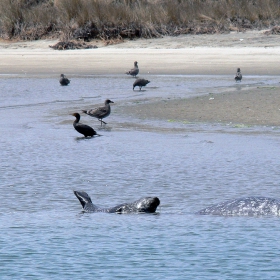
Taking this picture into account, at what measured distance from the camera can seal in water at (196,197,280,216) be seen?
763 centimetres

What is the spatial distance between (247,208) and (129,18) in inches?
926

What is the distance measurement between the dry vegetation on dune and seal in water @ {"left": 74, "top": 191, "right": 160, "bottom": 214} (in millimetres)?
21994

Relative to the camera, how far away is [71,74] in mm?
24469

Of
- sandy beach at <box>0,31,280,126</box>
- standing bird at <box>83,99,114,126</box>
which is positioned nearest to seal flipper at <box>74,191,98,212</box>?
standing bird at <box>83,99,114,126</box>

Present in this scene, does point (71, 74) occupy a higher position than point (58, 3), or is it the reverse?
point (58, 3)

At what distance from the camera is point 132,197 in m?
8.38

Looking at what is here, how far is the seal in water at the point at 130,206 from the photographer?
7.66 metres

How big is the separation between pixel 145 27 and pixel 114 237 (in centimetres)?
2326

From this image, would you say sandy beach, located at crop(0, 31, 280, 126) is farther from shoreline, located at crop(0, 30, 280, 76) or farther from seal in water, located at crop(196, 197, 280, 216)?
seal in water, located at crop(196, 197, 280, 216)

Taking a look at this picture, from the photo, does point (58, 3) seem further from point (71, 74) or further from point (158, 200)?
point (158, 200)

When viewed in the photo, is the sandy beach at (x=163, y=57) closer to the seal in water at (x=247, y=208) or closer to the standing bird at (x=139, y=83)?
the standing bird at (x=139, y=83)

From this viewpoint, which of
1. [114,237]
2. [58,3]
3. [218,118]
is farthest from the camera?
[58,3]

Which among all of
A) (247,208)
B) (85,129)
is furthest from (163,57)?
(247,208)

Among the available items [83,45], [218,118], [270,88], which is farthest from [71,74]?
[218,118]
